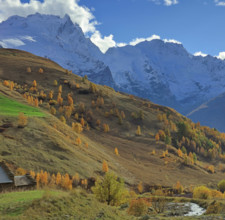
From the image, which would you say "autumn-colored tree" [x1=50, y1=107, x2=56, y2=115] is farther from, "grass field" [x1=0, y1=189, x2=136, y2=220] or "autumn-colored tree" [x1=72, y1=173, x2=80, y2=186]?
"grass field" [x1=0, y1=189, x2=136, y2=220]

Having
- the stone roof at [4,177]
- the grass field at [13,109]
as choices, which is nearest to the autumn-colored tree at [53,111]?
the grass field at [13,109]

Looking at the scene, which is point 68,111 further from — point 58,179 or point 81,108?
point 58,179

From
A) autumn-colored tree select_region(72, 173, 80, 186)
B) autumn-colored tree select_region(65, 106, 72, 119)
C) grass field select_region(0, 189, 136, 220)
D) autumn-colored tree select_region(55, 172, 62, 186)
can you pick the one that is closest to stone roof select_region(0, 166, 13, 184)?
grass field select_region(0, 189, 136, 220)

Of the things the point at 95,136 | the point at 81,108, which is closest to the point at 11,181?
the point at 95,136

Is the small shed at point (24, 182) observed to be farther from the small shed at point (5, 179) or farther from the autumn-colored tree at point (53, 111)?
the autumn-colored tree at point (53, 111)

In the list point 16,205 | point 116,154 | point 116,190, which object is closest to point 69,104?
point 116,154

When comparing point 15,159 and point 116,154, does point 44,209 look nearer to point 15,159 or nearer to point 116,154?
point 15,159

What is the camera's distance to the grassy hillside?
52656mm

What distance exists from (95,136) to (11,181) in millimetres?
71881

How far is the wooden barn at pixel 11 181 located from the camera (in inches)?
1047

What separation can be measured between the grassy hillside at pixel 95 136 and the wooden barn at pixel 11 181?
1430 centimetres

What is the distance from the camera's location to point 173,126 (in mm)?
131125

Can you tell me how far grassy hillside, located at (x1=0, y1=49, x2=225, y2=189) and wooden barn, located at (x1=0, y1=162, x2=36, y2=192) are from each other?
14.3m

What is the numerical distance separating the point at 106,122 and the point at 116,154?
105ft
